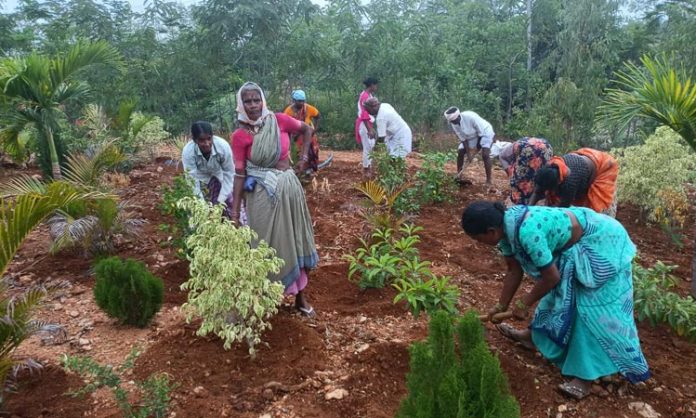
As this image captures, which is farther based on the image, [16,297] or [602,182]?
[602,182]

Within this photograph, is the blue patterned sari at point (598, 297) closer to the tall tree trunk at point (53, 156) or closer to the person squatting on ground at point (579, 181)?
the person squatting on ground at point (579, 181)

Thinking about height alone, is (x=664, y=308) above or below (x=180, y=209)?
below

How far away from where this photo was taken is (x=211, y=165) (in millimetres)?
4113

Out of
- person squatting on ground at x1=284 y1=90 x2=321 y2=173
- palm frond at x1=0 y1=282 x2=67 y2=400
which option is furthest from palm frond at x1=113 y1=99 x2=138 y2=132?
palm frond at x1=0 y1=282 x2=67 y2=400

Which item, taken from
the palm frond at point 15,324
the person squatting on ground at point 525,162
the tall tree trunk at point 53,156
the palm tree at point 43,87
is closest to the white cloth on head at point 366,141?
the person squatting on ground at point 525,162

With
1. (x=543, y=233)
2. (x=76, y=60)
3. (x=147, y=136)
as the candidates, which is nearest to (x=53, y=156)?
(x=76, y=60)

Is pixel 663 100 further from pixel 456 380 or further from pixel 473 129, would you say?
pixel 473 129

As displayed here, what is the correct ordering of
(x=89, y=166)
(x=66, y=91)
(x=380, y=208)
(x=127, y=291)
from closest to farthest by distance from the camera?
1. (x=127, y=291)
2. (x=89, y=166)
3. (x=66, y=91)
4. (x=380, y=208)

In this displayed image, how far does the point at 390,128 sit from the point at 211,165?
3305 mm

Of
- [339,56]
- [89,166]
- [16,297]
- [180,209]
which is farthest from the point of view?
[339,56]

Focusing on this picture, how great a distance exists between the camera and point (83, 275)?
4301mm

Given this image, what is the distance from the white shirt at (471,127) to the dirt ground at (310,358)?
2696 millimetres

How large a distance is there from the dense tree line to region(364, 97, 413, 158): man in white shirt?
3.13 meters

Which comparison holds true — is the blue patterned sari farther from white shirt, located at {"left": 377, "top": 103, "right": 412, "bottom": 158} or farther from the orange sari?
white shirt, located at {"left": 377, "top": 103, "right": 412, "bottom": 158}
